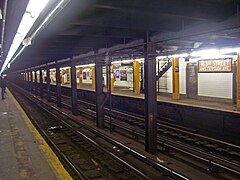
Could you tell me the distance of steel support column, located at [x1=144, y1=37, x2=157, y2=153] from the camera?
6.16 meters

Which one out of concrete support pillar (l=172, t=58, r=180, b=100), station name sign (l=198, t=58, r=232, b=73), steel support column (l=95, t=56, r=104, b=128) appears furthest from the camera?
concrete support pillar (l=172, t=58, r=180, b=100)

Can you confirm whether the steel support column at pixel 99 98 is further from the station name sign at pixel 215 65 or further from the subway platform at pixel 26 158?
the station name sign at pixel 215 65

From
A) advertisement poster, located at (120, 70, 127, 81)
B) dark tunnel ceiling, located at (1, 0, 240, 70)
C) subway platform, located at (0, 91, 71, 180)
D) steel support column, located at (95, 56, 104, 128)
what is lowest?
subway platform, located at (0, 91, 71, 180)

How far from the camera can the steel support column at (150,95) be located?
616 centimetres

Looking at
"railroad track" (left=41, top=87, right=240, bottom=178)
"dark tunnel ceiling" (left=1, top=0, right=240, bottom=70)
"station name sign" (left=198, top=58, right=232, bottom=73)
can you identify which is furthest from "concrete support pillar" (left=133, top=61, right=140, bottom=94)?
"dark tunnel ceiling" (left=1, top=0, right=240, bottom=70)

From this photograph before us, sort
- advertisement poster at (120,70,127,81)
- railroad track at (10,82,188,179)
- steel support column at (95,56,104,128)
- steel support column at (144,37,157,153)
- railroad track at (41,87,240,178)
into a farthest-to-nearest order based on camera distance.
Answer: advertisement poster at (120,70,127,81) < steel support column at (95,56,104,128) < steel support column at (144,37,157,153) < railroad track at (41,87,240,178) < railroad track at (10,82,188,179)

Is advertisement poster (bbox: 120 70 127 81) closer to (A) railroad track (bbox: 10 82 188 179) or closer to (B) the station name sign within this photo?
(B) the station name sign

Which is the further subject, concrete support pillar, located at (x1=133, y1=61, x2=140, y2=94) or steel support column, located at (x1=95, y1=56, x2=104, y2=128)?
concrete support pillar, located at (x1=133, y1=61, x2=140, y2=94)

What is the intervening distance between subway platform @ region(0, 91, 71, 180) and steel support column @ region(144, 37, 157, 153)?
240cm

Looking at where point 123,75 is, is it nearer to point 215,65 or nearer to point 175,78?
point 175,78

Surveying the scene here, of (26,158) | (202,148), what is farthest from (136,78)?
(26,158)

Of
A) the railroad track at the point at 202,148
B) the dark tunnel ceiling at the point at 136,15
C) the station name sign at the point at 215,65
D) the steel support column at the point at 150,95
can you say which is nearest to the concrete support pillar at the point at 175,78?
the station name sign at the point at 215,65

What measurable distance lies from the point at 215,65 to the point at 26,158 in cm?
922

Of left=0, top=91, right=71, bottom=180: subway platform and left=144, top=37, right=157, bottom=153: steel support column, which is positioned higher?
A: left=144, top=37, right=157, bottom=153: steel support column
